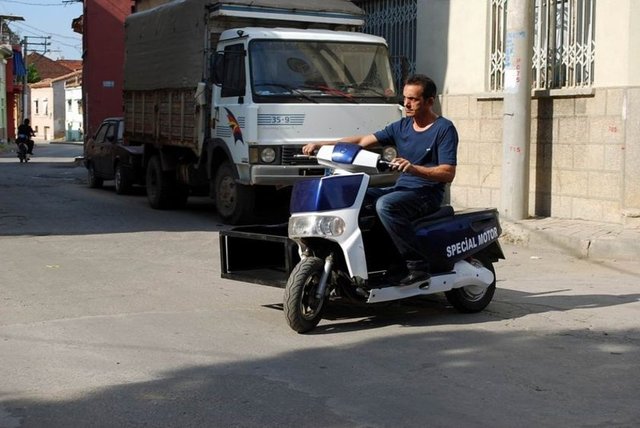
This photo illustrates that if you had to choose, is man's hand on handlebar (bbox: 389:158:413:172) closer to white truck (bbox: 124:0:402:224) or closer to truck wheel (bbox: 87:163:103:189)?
white truck (bbox: 124:0:402:224)

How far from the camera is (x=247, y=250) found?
7438mm

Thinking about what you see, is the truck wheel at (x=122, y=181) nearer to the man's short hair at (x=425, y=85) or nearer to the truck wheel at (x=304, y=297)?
the man's short hair at (x=425, y=85)

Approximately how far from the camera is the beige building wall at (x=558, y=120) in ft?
37.8

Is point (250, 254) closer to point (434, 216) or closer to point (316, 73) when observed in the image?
point (434, 216)

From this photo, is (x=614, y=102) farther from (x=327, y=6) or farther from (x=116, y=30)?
(x=116, y=30)

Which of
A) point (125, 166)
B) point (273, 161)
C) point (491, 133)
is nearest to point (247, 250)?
point (273, 161)

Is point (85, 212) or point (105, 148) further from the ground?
point (105, 148)

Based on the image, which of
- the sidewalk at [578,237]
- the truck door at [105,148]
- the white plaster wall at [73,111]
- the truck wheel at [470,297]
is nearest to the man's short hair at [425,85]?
the truck wheel at [470,297]

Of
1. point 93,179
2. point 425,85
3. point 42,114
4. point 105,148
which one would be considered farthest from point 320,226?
point 42,114

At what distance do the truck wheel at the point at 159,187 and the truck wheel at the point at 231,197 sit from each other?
2286 millimetres

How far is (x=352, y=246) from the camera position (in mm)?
6531

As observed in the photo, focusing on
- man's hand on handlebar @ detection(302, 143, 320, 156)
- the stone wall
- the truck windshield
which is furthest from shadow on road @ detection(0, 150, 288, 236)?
man's hand on handlebar @ detection(302, 143, 320, 156)

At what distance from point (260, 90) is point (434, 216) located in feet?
18.6

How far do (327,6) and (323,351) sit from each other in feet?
Result: 28.8
